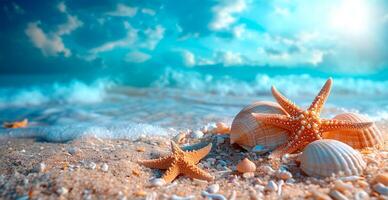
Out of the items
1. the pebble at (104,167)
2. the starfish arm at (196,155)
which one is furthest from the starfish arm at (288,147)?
the pebble at (104,167)

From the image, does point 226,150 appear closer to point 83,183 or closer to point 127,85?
point 83,183

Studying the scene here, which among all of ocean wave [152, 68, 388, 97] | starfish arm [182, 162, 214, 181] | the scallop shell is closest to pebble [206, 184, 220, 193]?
starfish arm [182, 162, 214, 181]

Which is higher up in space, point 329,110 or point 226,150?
point 329,110

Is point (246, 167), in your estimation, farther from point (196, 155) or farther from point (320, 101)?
point (320, 101)

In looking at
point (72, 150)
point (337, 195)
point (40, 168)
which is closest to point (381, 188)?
point (337, 195)

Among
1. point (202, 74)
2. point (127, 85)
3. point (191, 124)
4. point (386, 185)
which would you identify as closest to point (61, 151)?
point (191, 124)

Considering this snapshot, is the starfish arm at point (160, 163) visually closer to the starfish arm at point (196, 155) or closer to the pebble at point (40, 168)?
the starfish arm at point (196, 155)

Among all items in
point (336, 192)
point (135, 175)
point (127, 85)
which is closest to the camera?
point (336, 192)
